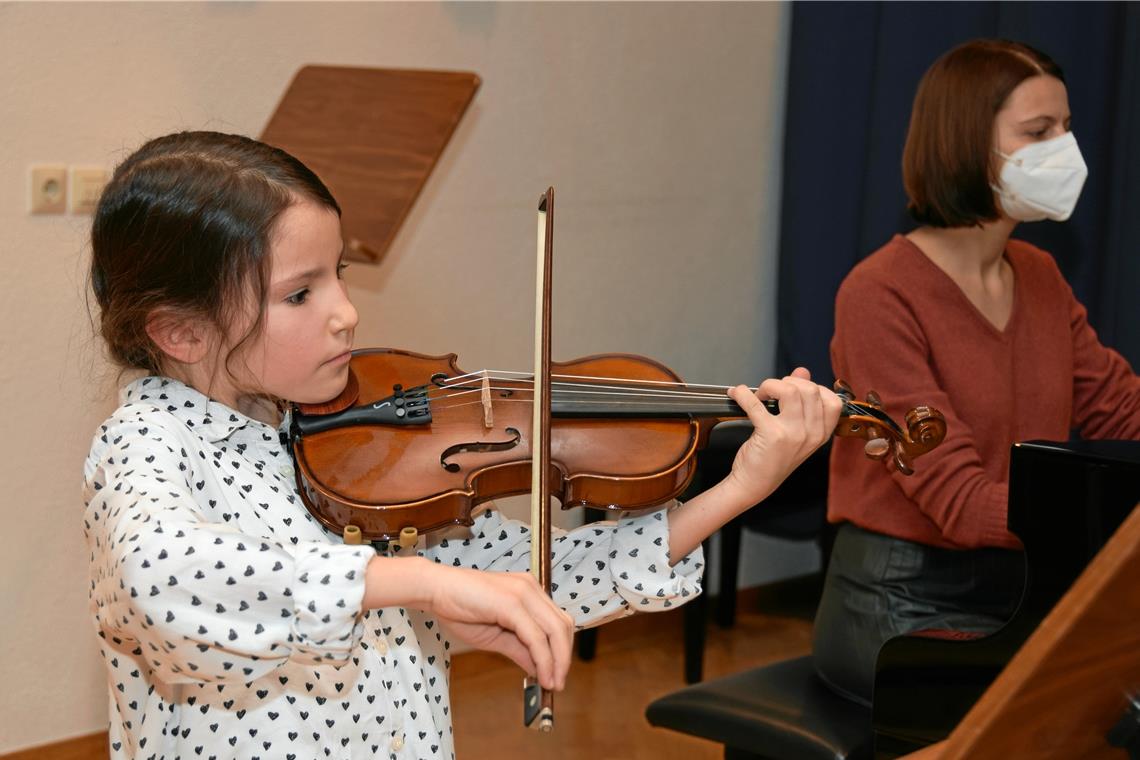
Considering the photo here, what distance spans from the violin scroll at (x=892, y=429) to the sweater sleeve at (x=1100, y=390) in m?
0.76

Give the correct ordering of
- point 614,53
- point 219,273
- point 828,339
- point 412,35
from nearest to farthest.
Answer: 1. point 219,273
2. point 412,35
3. point 614,53
4. point 828,339

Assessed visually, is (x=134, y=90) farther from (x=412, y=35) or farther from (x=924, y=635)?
(x=924, y=635)

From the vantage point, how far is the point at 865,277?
6.72 feet

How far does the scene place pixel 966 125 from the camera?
6.76 ft

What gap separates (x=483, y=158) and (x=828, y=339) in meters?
1.15

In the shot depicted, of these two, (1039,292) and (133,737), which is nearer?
(133,737)

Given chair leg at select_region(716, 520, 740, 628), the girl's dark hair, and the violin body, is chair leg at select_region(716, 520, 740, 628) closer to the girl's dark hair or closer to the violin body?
the violin body

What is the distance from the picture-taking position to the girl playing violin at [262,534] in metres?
0.95

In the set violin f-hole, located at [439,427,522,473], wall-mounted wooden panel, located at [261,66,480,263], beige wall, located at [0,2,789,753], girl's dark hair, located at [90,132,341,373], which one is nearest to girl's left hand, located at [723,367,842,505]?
violin f-hole, located at [439,427,522,473]

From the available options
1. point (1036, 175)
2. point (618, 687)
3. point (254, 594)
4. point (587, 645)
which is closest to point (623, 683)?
point (618, 687)

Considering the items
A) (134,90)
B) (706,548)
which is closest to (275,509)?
(134,90)

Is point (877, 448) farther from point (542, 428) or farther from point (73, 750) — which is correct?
point (73, 750)

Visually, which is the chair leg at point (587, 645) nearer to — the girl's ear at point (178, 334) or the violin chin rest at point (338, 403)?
the violin chin rest at point (338, 403)

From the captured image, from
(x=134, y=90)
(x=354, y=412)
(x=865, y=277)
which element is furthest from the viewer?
(x=134, y=90)
